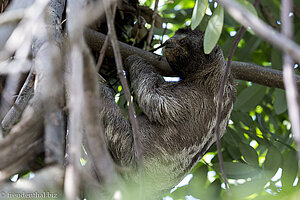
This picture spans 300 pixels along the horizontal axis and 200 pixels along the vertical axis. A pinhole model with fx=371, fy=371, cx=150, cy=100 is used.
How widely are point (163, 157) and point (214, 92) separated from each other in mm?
A: 1012

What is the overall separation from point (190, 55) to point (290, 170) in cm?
172

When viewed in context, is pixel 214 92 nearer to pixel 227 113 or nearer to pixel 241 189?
pixel 227 113

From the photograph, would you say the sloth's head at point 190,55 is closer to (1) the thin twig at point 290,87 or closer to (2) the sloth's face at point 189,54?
(2) the sloth's face at point 189,54

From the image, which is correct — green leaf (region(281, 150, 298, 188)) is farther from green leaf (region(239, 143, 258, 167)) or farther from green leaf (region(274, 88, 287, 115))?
green leaf (region(274, 88, 287, 115))

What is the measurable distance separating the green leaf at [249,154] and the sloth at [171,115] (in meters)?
0.41

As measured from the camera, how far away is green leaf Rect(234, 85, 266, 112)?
15.5 feet

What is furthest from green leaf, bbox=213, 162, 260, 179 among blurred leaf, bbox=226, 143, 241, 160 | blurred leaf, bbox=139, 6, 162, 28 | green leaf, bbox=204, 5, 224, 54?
blurred leaf, bbox=139, 6, 162, 28

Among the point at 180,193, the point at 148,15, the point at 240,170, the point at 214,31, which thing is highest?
the point at 214,31

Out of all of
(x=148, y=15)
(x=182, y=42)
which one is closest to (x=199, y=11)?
(x=182, y=42)

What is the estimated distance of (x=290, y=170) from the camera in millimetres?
4078

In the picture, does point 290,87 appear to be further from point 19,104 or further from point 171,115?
point 171,115

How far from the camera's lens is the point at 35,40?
105 inches

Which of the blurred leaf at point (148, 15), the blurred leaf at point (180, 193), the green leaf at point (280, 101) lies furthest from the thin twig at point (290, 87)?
the blurred leaf at point (148, 15)

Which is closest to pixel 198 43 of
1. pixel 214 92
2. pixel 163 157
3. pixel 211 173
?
pixel 214 92
